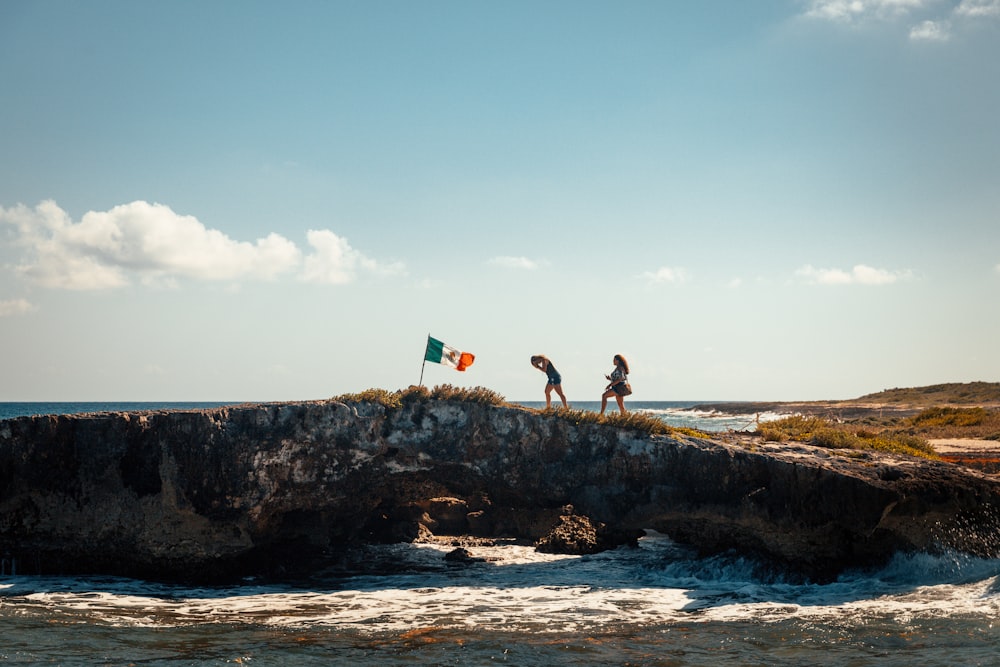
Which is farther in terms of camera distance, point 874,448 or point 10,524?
point 874,448

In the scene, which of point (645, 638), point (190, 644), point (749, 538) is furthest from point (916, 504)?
point (190, 644)

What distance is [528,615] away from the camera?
1204cm

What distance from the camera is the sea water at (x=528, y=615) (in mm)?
9883

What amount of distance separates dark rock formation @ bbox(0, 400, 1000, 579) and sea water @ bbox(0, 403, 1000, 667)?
2.08 feet

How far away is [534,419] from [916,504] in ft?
26.0

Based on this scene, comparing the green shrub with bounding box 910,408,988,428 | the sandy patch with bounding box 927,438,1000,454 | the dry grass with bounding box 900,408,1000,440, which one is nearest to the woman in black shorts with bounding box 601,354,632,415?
the sandy patch with bounding box 927,438,1000,454

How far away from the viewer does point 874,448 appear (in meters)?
18.7

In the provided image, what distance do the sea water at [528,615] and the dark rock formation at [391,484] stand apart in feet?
2.08

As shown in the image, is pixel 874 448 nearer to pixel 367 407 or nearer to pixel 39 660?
pixel 367 407

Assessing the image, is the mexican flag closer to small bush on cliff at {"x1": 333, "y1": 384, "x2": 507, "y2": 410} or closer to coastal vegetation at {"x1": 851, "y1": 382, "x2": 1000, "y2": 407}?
small bush on cliff at {"x1": 333, "y1": 384, "x2": 507, "y2": 410}

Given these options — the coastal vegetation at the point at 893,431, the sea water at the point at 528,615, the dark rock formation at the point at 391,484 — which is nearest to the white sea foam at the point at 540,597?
the sea water at the point at 528,615

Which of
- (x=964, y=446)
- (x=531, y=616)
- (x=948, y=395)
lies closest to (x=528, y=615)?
(x=531, y=616)

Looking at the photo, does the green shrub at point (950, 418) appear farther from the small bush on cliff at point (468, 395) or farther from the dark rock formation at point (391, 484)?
the small bush on cliff at point (468, 395)

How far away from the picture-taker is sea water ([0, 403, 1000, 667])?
9883 mm
